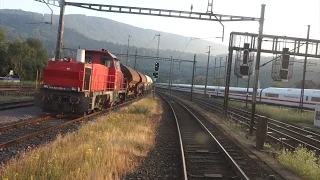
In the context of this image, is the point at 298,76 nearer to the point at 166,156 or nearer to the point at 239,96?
the point at 239,96

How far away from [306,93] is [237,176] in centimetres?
3960

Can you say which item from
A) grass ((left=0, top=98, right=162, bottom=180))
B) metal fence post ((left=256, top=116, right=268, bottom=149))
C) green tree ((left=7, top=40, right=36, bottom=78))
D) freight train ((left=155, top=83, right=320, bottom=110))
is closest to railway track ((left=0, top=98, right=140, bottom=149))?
grass ((left=0, top=98, right=162, bottom=180))

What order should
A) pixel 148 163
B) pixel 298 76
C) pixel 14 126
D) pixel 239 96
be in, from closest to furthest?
pixel 148 163 → pixel 14 126 → pixel 239 96 → pixel 298 76

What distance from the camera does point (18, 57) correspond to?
6581 centimetres

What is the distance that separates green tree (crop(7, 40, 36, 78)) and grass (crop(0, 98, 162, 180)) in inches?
2287

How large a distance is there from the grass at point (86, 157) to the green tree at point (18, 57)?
58097mm

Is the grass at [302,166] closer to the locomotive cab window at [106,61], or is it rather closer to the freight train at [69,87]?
the freight train at [69,87]

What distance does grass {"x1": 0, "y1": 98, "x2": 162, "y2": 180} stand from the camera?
21.6 ft

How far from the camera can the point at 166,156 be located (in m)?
10.6

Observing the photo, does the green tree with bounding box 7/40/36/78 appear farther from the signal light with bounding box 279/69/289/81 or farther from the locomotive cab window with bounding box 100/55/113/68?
the signal light with bounding box 279/69/289/81

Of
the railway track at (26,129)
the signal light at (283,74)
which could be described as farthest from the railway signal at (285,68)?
the railway track at (26,129)

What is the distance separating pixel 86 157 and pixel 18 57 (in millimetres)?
63534

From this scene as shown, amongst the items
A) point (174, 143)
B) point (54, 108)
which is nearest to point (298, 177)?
point (174, 143)

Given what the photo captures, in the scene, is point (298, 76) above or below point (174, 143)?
above
